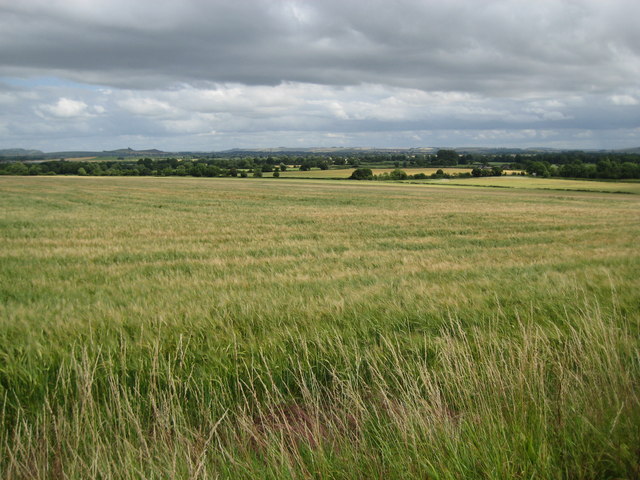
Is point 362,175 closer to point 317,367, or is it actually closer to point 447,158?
point 447,158

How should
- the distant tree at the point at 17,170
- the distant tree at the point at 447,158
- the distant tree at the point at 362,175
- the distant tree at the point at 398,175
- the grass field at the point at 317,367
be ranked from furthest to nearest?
the distant tree at the point at 447,158
the distant tree at the point at 17,170
the distant tree at the point at 362,175
the distant tree at the point at 398,175
the grass field at the point at 317,367

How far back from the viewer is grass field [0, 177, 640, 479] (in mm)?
2699

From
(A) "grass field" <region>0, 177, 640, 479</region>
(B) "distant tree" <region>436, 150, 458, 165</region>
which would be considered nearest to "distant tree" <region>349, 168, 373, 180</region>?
(B) "distant tree" <region>436, 150, 458, 165</region>

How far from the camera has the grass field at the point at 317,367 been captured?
2699mm

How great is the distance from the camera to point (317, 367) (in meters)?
4.25

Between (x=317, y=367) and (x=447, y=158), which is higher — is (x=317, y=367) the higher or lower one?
the lower one

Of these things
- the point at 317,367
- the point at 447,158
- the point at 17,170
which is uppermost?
the point at 447,158

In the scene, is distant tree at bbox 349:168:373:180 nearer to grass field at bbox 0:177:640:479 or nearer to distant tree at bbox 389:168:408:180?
distant tree at bbox 389:168:408:180

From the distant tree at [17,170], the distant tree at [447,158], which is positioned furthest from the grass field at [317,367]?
the distant tree at [447,158]

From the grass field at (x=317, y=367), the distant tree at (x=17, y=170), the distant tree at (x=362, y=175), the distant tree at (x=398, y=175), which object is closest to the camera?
the grass field at (x=317, y=367)

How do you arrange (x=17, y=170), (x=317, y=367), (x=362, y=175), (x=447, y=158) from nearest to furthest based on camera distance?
1. (x=317, y=367)
2. (x=362, y=175)
3. (x=17, y=170)
4. (x=447, y=158)

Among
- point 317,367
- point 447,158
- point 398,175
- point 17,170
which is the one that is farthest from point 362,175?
point 317,367

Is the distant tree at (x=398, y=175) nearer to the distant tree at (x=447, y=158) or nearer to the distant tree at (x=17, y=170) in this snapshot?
the distant tree at (x=447, y=158)

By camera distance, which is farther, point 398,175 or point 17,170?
point 17,170
